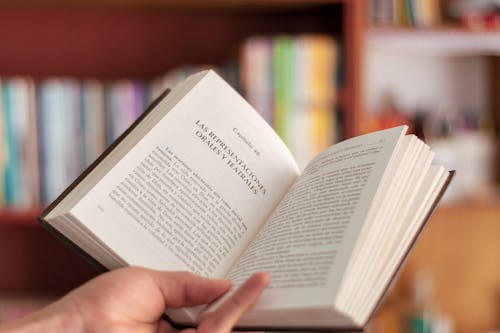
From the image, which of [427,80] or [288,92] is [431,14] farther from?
[288,92]

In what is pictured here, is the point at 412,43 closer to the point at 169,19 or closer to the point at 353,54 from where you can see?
the point at 353,54


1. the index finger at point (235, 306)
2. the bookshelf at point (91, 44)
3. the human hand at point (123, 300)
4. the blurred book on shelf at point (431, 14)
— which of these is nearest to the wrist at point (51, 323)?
the human hand at point (123, 300)

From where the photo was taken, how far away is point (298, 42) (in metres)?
1.45

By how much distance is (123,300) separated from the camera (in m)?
0.74

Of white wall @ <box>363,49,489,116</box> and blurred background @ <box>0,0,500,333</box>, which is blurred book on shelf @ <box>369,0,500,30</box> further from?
white wall @ <box>363,49,489,116</box>

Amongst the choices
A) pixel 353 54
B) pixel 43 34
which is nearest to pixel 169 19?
pixel 43 34

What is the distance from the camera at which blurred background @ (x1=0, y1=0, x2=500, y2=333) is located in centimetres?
146

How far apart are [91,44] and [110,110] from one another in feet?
0.86

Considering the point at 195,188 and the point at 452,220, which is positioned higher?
the point at 195,188

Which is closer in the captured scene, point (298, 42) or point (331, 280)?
point (331, 280)

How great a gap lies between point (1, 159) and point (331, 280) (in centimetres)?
102

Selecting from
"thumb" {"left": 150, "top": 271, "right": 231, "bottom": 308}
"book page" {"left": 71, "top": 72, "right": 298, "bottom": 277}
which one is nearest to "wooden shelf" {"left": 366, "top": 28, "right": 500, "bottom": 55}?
"book page" {"left": 71, "top": 72, "right": 298, "bottom": 277}

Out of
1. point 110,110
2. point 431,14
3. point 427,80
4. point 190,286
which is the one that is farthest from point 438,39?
point 190,286

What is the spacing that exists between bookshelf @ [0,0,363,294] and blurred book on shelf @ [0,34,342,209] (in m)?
0.19
